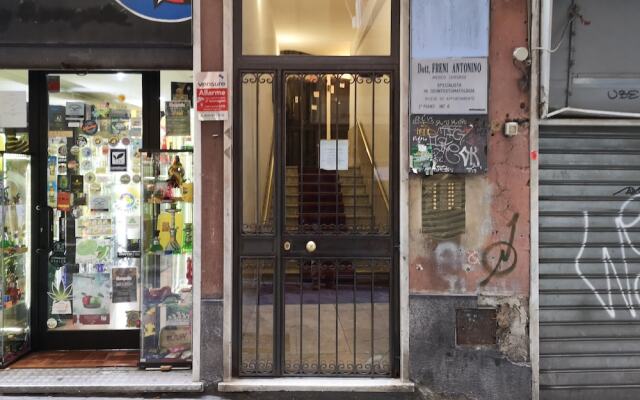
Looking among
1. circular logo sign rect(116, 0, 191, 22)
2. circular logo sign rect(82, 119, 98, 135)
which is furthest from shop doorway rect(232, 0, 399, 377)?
circular logo sign rect(82, 119, 98, 135)

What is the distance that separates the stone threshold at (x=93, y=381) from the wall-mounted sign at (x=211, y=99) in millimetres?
2419

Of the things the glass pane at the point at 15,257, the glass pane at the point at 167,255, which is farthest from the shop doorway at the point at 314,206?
the glass pane at the point at 15,257

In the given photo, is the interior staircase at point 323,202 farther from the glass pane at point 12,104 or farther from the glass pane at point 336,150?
the glass pane at point 12,104

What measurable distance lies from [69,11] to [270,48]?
1.92 metres

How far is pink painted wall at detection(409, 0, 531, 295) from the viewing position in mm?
4871

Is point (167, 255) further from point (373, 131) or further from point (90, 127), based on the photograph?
point (373, 131)

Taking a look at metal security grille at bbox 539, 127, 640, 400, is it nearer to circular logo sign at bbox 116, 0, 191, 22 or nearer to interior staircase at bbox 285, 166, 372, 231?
interior staircase at bbox 285, 166, 372, 231

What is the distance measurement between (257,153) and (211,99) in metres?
0.64

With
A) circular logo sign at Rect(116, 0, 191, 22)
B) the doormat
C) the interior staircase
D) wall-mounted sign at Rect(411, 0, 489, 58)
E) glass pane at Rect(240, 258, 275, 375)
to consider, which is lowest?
the doormat

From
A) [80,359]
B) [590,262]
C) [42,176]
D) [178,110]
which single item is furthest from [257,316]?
[590,262]

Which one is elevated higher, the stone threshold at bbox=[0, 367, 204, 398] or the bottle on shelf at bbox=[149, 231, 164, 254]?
the bottle on shelf at bbox=[149, 231, 164, 254]

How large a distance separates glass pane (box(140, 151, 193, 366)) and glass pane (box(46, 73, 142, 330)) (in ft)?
2.07

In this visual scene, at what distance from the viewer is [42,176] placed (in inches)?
229

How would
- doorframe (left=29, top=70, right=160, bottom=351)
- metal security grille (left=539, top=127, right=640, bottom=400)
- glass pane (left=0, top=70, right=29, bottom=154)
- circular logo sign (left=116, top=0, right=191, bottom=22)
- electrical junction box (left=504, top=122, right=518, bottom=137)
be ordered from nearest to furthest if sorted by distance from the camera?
electrical junction box (left=504, top=122, right=518, bottom=137) < metal security grille (left=539, top=127, right=640, bottom=400) < circular logo sign (left=116, top=0, right=191, bottom=22) < glass pane (left=0, top=70, right=29, bottom=154) < doorframe (left=29, top=70, right=160, bottom=351)
